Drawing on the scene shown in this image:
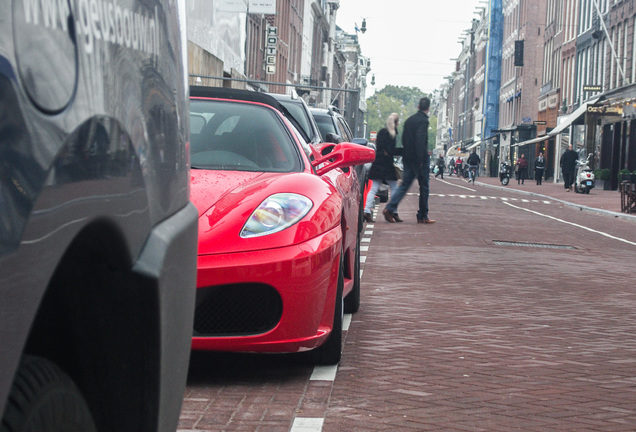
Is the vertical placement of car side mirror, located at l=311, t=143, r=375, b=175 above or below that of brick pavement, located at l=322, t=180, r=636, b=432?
above

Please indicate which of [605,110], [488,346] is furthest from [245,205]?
[605,110]

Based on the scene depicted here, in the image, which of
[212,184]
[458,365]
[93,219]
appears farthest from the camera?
[458,365]

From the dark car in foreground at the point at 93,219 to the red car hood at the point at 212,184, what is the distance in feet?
7.64

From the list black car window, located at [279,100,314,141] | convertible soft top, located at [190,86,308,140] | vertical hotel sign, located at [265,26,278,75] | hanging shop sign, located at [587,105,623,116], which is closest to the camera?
convertible soft top, located at [190,86,308,140]

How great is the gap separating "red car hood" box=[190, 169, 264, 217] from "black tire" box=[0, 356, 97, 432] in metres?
2.81

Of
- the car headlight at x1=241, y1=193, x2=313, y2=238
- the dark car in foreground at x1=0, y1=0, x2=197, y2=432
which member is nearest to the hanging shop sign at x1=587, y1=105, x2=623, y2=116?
the car headlight at x1=241, y1=193, x2=313, y2=238

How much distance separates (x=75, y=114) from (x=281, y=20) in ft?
170

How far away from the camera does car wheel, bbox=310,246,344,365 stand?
493cm

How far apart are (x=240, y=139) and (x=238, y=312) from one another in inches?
56.4

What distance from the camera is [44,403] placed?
154cm

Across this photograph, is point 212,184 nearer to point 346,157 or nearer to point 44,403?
point 346,157

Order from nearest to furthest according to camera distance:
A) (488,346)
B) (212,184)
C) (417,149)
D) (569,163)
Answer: (212,184)
(488,346)
(417,149)
(569,163)

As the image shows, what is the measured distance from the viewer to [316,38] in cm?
8106

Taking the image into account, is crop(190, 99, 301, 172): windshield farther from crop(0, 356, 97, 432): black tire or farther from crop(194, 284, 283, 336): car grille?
crop(0, 356, 97, 432): black tire
